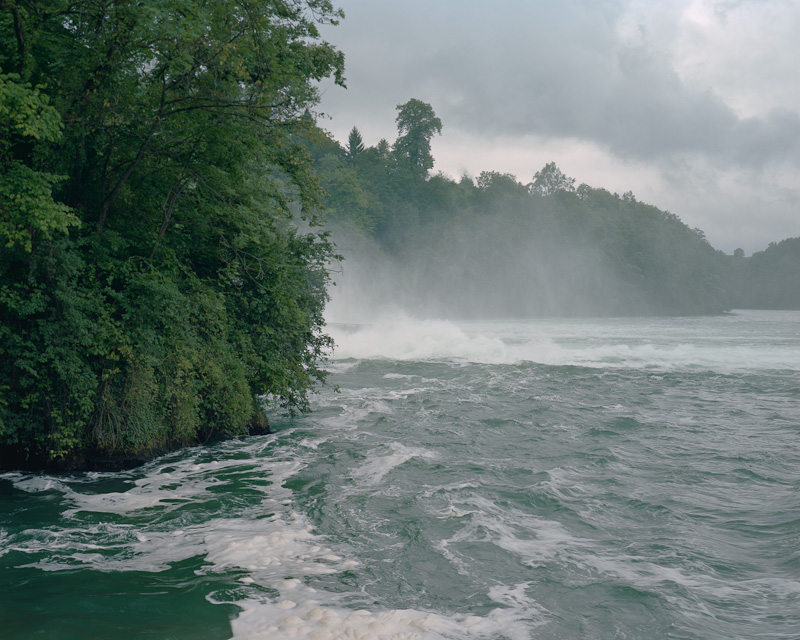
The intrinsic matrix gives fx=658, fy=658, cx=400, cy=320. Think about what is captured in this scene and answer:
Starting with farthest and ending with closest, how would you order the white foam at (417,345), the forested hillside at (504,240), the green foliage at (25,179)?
the forested hillside at (504,240)
the white foam at (417,345)
the green foliage at (25,179)

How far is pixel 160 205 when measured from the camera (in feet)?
43.3

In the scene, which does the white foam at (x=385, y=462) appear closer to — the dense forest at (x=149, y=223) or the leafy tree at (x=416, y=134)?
the dense forest at (x=149, y=223)

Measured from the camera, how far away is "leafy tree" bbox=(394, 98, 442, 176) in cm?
10256

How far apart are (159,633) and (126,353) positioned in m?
5.92

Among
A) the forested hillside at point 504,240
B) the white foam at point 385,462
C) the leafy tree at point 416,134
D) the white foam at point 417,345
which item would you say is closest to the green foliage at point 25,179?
the white foam at point 385,462

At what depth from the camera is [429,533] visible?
8930 mm

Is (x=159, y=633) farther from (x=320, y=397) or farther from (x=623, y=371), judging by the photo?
(x=623, y=371)

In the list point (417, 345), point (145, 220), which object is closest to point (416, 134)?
point (417, 345)

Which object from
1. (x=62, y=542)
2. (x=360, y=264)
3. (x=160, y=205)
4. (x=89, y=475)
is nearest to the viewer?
(x=62, y=542)

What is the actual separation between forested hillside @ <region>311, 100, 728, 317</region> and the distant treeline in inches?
6.8

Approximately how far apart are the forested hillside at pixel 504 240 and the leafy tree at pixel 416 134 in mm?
172

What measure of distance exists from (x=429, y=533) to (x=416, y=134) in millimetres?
101120

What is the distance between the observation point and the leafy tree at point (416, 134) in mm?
102562

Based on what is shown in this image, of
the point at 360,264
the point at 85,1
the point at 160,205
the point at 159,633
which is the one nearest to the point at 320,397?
the point at 160,205
